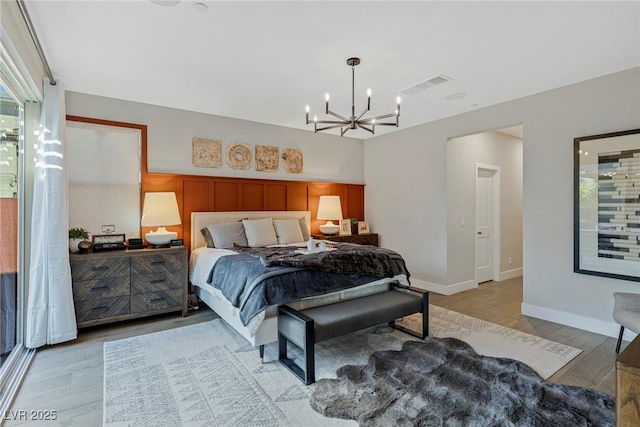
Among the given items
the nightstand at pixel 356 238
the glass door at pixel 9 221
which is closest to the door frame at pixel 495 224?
the nightstand at pixel 356 238

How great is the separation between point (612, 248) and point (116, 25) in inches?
197

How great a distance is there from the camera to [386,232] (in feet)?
20.0

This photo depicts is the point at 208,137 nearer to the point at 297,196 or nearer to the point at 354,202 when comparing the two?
the point at 297,196

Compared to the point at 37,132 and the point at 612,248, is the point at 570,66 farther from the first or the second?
the point at 37,132

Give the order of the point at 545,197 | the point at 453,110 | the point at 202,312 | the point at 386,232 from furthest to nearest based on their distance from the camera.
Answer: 1. the point at 386,232
2. the point at 453,110
3. the point at 202,312
4. the point at 545,197

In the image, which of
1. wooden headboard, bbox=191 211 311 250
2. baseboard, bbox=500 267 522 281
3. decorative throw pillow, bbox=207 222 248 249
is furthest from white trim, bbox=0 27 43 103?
baseboard, bbox=500 267 522 281

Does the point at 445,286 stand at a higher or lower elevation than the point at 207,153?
lower

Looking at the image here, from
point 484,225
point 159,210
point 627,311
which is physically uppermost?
point 159,210

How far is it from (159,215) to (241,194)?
4.36 feet

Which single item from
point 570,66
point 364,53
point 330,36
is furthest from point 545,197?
point 330,36

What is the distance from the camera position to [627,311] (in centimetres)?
288

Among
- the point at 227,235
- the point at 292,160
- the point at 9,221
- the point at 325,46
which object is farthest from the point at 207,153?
the point at 325,46

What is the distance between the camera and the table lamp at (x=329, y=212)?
555 cm

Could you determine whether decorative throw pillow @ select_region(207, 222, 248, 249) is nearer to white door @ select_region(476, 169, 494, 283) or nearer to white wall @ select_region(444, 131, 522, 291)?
white wall @ select_region(444, 131, 522, 291)
